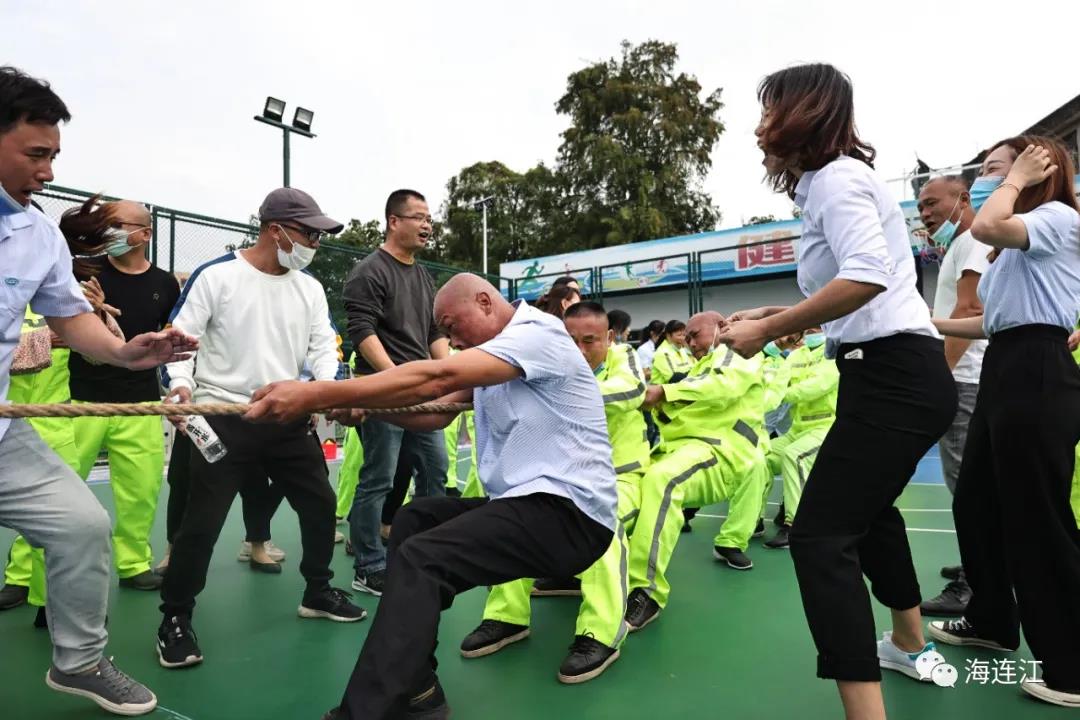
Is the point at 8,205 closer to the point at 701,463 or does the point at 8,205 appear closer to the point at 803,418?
the point at 701,463

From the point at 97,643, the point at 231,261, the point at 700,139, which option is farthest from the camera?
the point at 700,139

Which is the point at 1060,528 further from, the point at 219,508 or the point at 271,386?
the point at 219,508

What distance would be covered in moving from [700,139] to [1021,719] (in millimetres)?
29530

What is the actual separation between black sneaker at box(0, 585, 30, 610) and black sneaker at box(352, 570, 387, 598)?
1.51 metres

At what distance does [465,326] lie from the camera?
7.59 feet

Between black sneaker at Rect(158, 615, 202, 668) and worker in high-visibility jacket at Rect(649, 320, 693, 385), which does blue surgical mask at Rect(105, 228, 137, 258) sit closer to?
black sneaker at Rect(158, 615, 202, 668)

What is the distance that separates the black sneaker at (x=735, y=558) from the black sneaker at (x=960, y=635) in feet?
4.13

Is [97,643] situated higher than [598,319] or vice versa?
[598,319]

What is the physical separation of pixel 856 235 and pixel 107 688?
2671 mm

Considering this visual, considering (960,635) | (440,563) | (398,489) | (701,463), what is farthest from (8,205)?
(960,635)

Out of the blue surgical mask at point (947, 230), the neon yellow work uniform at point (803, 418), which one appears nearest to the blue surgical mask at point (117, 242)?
the blue surgical mask at point (947, 230)

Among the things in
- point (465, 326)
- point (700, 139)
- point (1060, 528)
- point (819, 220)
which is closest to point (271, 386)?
point (465, 326)

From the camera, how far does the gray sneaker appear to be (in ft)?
7.77

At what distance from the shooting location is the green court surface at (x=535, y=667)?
8.02ft
